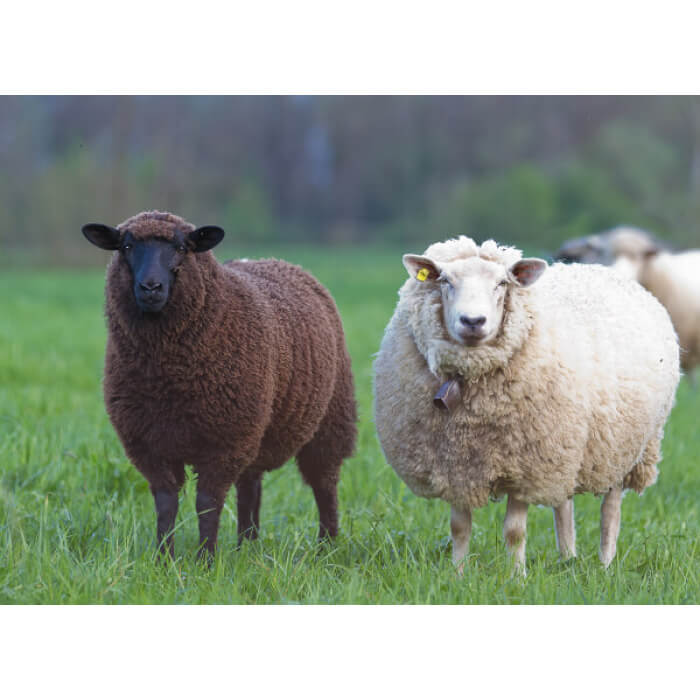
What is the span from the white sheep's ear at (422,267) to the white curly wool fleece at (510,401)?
0.17ft

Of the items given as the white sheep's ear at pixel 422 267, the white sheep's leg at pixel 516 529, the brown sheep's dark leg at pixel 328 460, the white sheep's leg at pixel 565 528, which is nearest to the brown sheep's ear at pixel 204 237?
the white sheep's ear at pixel 422 267

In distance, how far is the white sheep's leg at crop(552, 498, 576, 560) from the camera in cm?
446

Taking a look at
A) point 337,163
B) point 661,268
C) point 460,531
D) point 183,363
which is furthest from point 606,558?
point 337,163

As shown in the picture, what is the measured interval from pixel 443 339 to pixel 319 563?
1.11 m

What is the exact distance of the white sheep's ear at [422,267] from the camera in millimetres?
3846

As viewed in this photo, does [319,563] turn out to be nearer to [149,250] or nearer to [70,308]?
[149,250]

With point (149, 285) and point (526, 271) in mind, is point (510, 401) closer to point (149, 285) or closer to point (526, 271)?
point (526, 271)

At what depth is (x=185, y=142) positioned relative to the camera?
54.5 ft

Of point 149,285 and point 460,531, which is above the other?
point 149,285

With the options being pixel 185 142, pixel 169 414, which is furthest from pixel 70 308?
pixel 169 414

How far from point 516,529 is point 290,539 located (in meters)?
1.24

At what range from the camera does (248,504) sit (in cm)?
475

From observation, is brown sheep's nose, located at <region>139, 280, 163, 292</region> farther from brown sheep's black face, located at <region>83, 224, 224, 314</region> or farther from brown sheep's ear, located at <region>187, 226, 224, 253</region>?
brown sheep's ear, located at <region>187, 226, 224, 253</region>

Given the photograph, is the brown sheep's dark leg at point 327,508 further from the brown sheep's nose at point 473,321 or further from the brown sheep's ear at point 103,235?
the brown sheep's ear at point 103,235
